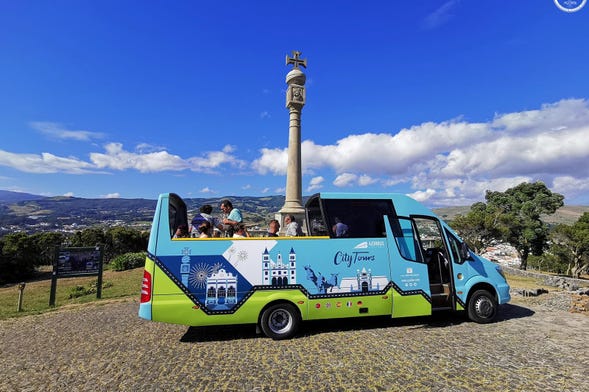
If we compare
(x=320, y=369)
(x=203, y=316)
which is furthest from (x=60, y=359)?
(x=320, y=369)

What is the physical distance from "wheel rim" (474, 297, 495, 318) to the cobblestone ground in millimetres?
287

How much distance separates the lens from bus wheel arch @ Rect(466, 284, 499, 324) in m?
7.24

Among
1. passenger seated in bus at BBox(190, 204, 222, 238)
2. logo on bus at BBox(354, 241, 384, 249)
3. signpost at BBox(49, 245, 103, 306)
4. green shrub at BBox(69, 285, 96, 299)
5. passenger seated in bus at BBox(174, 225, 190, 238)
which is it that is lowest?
green shrub at BBox(69, 285, 96, 299)

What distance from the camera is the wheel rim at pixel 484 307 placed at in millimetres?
7266

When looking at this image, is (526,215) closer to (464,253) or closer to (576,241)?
(576,241)

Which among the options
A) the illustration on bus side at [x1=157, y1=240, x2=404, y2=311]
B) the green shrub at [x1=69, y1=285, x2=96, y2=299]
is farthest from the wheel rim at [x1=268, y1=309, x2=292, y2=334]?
the green shrub at [x1=69, y1=285, x2=96, y2=299]

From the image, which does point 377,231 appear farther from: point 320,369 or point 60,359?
point 60,359

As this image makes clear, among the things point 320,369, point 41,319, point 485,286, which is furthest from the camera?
point 41,319

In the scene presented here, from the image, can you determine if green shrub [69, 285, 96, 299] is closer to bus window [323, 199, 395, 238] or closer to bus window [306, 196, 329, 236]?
bus window [306, 196, 329, 236]

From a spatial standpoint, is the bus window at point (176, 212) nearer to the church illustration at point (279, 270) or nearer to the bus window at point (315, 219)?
the church illustration at point (279, 270)

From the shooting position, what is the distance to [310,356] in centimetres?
538

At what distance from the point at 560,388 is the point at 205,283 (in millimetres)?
5872

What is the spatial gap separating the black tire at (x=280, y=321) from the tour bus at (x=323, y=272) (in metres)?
0.02

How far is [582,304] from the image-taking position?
8.95 metres
